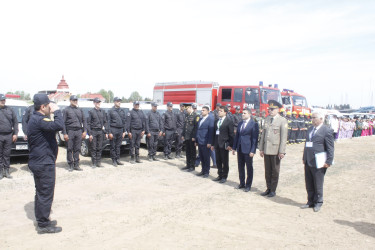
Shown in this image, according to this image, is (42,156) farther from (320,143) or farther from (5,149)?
(320,143)

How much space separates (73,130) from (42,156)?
4385 millimetres

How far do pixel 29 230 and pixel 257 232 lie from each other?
3324 mm

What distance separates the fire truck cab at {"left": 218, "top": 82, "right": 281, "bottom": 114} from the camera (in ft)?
52.6

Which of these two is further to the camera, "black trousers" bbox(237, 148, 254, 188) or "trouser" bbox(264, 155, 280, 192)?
"black trousers" bbox(237, 148, 254, 188)

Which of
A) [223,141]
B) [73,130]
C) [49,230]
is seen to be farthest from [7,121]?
[223,141]

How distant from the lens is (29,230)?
4.62 m

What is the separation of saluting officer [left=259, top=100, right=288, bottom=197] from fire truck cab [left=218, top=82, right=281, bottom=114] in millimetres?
9073

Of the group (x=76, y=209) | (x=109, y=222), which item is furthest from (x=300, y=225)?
(x=76, y=209)

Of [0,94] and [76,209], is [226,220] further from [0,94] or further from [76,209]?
[0,94]

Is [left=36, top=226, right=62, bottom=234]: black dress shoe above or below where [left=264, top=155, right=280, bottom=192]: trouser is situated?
below

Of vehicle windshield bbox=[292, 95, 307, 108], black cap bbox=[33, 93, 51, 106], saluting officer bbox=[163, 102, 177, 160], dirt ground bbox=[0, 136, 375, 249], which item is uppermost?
vehicle windshield bbox=[292, 95, 307, 108]

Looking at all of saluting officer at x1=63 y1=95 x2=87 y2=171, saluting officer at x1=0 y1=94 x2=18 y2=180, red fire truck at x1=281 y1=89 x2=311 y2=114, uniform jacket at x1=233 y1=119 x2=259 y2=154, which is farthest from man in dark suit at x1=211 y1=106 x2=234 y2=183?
red fire truck at x1=281 y1=89 x2=311 y2=114

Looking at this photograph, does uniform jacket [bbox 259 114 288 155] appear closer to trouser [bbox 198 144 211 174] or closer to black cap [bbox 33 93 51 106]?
trouser [bbox 198 144 211 174]

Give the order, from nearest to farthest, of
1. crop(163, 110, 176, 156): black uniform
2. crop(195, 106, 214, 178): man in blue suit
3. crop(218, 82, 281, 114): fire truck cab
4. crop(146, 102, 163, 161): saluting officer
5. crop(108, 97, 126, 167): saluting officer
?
crop(195, 106, 214, 178): man in blue suit, crop(108, 97, 126, 167): saluting officer, crop(146, 102, 163, 161): saluting officer, crop(163, 110, 176, 156): black uniform, crop(218, 82, 281, 114): fire truck cab
